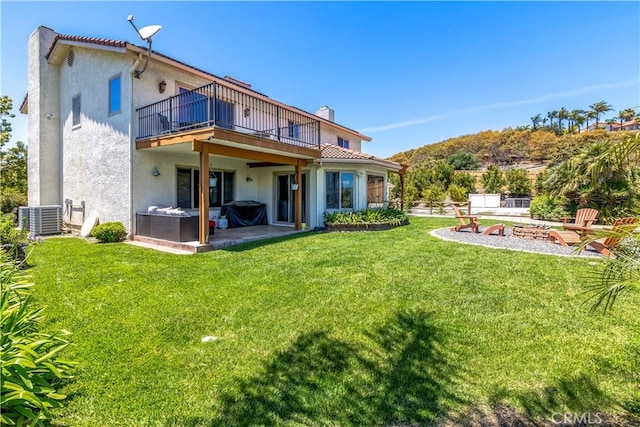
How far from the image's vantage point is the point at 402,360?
354 cm

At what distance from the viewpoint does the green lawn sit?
2.82 metres

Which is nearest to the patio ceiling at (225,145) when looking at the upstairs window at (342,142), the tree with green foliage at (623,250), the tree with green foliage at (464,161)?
the tree with green foliage at (623,250)

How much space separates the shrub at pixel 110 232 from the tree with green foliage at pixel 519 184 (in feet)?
114

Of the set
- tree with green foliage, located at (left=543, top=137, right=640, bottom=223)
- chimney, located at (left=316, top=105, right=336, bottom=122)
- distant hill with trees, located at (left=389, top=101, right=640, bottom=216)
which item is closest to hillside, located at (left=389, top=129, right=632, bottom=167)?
distant hill with trees, located at (left=389, top=101, right=640, bottom=216)

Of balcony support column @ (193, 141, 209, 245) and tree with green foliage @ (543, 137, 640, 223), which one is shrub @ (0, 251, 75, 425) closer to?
balcony support column @ (193, 141, 209, 245)

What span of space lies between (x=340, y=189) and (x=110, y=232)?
9.41 metres

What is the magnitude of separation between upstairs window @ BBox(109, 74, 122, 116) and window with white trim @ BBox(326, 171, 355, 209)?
873 cm

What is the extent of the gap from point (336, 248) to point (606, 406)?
6628 millimetres

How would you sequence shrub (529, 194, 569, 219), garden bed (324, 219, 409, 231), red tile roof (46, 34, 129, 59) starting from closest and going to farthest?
red tile roof (46, 34, 129, 59)
garden bed (324, 219, 409, 231)
shrub (529, 194, 569, 219)

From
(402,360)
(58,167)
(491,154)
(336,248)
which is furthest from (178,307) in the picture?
(491,154)

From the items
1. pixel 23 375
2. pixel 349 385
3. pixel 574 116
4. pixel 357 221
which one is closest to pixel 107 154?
pixel 357 221

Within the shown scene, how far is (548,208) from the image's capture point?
19.0m

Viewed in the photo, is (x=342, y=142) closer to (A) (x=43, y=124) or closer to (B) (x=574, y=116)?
(A) (x=43, y=124)

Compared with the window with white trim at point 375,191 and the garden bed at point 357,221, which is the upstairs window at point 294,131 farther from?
the garden bed at point 357,221
